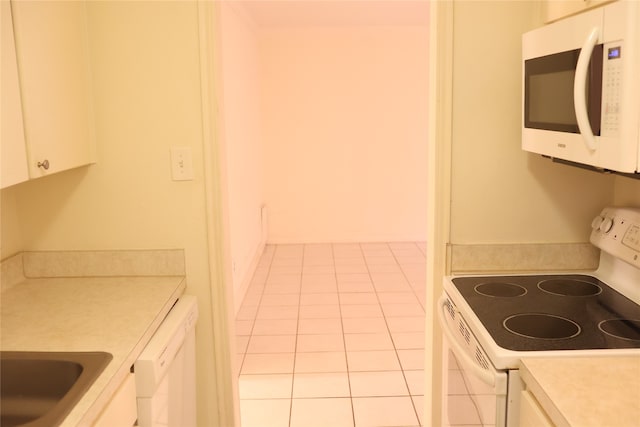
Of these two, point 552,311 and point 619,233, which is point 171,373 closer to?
point 552,311

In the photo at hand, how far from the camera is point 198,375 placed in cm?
229

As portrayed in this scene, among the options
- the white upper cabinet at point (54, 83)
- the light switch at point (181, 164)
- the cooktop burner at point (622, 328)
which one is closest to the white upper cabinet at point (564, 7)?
the cooktop burner at point (622, 328)

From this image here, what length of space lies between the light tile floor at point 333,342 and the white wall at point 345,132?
70 cm

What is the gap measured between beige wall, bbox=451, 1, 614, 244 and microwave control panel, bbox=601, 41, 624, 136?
656 millimetres

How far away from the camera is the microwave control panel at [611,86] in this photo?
1.39 metres

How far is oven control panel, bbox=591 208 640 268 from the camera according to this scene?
184 cm

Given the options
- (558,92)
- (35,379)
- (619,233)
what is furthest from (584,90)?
(35,379)

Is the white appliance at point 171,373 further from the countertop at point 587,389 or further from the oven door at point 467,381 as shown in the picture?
the countertop at point 587,389

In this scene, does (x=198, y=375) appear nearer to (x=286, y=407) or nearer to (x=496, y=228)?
(x=286, y=407)

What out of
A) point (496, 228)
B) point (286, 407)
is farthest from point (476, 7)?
point (286, 407)

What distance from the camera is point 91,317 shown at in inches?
69.9

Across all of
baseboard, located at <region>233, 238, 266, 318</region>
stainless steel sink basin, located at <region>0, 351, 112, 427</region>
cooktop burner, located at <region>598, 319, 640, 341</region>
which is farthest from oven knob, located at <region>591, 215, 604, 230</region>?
baseboard, located at <region>233, 238, 266, 318</region>

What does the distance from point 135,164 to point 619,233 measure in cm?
169

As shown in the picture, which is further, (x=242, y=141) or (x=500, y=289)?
(x=242, y=141)
